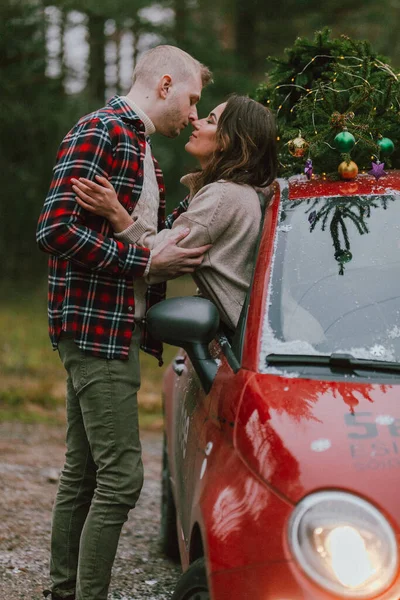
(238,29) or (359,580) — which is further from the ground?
(238,29)

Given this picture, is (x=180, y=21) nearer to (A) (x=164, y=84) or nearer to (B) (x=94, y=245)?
(A) (x=164, y=84)

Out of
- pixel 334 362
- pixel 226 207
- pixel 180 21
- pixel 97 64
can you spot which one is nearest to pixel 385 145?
pixel 226 207

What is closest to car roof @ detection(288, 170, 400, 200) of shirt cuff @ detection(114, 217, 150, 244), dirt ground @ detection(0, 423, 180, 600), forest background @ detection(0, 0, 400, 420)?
shirt cuff @ detection(114, 217, 150, 244)

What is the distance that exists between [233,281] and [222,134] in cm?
68

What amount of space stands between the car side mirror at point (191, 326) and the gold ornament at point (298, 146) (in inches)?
41.2

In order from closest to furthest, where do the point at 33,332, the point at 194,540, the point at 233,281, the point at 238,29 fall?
the point at 194,540 < the point at 233,281 < the point at 33,332 < the point at 238,29

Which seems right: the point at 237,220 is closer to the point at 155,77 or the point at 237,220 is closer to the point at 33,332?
the point at 155,77

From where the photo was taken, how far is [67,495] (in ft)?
11.6

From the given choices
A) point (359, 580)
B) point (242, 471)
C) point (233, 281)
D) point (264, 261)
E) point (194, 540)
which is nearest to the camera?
point (359, 580)

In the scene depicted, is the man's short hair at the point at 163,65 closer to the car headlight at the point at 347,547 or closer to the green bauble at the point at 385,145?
the green bauble at the point at 385,145

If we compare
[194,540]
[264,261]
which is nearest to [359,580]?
[194,540]

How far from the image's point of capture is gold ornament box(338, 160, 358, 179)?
3.30 metres

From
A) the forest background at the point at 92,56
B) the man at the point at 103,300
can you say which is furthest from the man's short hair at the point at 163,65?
the forest background at the point at 92,56

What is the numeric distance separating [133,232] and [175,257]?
218mm
